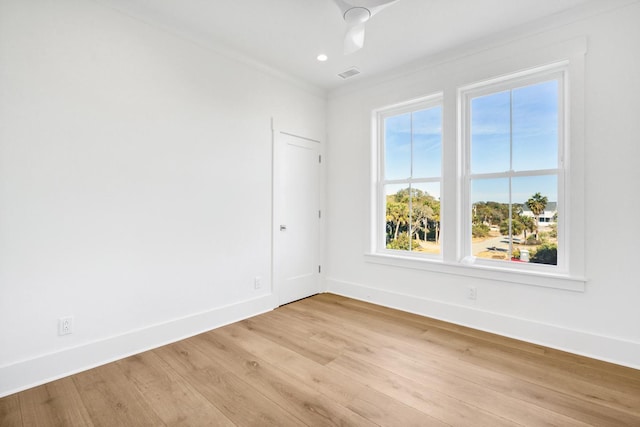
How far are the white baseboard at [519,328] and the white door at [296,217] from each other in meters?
0.78

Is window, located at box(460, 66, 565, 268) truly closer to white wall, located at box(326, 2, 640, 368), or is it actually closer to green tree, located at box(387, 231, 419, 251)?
white wall, located at box(326, 2, 640, 368)

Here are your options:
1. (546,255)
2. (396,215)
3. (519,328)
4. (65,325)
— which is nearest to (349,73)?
(396,215)

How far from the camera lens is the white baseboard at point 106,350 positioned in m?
2.00

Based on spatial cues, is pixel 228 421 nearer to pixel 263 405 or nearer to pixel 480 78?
pixel 263 405

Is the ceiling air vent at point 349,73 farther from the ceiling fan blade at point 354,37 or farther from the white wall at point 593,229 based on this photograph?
the ceiling fan blade at point 354,37

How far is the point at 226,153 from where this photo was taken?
3.15m

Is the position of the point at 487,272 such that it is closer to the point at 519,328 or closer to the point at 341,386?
the point at 519,328

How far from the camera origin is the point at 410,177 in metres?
3.67

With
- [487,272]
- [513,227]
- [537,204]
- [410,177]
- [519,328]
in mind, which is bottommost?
[519,328]

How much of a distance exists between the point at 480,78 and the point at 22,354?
431 centimetres

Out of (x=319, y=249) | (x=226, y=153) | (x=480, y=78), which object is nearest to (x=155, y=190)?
(x=226, y=153)

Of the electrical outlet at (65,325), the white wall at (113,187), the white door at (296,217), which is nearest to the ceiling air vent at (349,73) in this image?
the white door at (296,217)

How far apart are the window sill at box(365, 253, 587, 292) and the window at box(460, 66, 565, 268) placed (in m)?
0.16

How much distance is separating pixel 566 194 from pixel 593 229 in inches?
13.5
